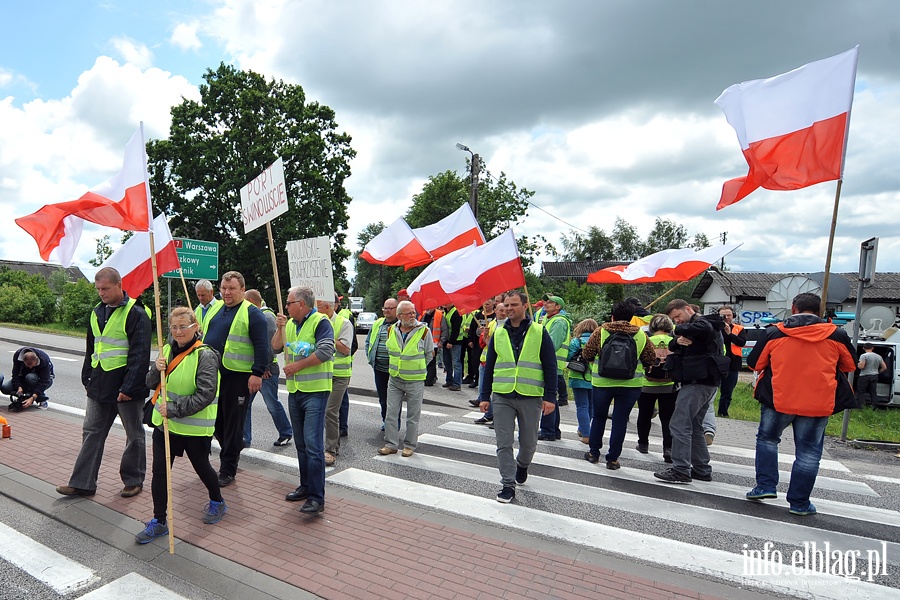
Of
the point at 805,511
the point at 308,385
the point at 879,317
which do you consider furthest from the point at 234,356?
the point at 879,317

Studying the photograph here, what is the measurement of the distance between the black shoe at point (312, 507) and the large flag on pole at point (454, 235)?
22.3ft

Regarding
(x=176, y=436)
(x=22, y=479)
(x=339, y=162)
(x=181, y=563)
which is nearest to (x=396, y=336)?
(x=176, y=436)

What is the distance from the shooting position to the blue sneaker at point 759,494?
530 cm

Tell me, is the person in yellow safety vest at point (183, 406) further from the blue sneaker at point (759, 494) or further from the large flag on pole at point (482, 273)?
the blue sneaker at point (759, 494)

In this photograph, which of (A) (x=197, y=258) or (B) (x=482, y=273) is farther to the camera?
(A) (x=197, y=258)

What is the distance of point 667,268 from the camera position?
9.94 metres

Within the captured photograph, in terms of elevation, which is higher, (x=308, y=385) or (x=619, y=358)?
(x=619, y=358)

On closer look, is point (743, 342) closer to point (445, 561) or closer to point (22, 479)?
point (445, 561)

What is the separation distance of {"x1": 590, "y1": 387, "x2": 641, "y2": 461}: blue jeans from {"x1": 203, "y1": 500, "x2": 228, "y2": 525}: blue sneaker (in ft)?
13.6

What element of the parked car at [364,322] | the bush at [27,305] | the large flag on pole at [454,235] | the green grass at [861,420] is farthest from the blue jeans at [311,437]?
the bush at [27,305]

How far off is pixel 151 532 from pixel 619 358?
4737mm

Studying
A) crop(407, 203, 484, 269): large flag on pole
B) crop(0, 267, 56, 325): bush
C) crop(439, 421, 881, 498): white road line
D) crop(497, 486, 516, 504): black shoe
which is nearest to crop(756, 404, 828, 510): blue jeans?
crop(439, 421, 881, 498): white road line

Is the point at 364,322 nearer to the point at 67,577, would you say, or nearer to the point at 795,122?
the point at 795,122

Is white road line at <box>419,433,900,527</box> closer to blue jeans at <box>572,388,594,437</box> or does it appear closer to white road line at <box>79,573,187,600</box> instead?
blue jeans at <box>572,388,594,437</box>
